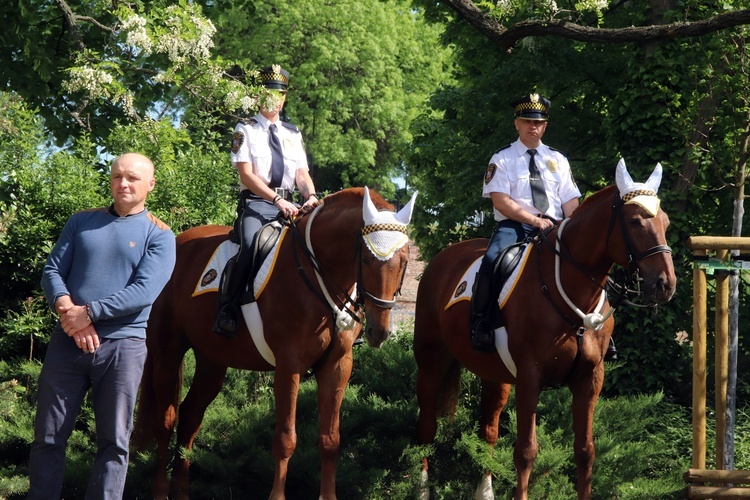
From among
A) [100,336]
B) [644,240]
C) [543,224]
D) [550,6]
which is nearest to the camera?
[100,336]

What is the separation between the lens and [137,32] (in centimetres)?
918

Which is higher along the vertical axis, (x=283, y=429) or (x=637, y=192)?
(x=637, y=192)

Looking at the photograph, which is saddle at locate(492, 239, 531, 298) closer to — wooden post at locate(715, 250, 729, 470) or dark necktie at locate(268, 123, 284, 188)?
wooden post at locate(715, 250, 729, 470)

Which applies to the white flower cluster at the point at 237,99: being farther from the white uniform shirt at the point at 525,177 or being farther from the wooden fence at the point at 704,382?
the wooden fence at the point at 704,382

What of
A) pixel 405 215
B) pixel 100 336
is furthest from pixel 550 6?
pixel 100 336

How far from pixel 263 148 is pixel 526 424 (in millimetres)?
2921

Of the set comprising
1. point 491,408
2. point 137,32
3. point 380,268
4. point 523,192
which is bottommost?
point 491,408

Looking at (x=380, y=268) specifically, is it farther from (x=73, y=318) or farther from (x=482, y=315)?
(x=73, y=318)

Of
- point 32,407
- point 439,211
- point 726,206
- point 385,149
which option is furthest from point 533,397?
point 385,149

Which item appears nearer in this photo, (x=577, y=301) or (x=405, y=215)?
(x=405, y=215)

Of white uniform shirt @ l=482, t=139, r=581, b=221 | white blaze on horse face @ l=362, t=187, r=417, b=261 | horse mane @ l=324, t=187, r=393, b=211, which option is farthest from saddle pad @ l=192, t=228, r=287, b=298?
white uniform shirt @ l=482, t=139, r=581, b=221

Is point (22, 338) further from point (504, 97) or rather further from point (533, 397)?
point (504, 97)

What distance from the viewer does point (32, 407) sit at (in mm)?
9648

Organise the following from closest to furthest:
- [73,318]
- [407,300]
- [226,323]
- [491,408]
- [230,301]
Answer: [73,318], [226,323], [230,301], [491,408], [407,300]
